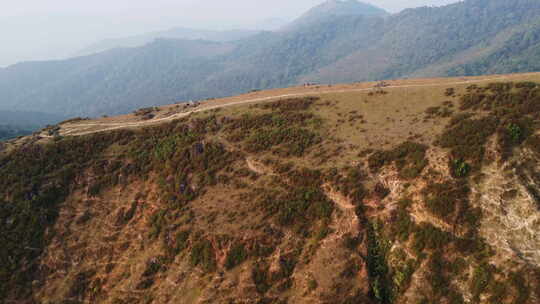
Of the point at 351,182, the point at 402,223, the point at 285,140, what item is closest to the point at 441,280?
the point at 402,223

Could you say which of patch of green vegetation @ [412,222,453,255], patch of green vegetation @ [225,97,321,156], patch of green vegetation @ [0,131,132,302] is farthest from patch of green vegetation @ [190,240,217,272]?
patch of green vegetation @ [0,131,132,302]

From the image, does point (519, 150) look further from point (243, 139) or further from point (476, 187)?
point (243, 139)

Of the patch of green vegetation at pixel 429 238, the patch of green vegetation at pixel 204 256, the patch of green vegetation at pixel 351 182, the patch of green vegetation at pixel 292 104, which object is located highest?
the patch of green vegetation at pixel 292 104

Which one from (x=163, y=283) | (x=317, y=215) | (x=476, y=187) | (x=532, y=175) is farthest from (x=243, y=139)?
(x=532, y=175)

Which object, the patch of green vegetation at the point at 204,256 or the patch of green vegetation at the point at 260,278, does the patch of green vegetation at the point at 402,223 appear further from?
the patch of green vegetation at the point at 204,256

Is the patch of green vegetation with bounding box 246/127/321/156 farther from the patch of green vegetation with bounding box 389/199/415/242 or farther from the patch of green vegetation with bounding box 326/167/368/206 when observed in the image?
the patch of green vegetation with bounding box 389/199/415/242

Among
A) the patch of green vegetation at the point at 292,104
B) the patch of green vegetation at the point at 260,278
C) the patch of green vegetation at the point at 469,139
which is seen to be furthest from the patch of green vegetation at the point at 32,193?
the patch of green vegetation at the point at 469,139
